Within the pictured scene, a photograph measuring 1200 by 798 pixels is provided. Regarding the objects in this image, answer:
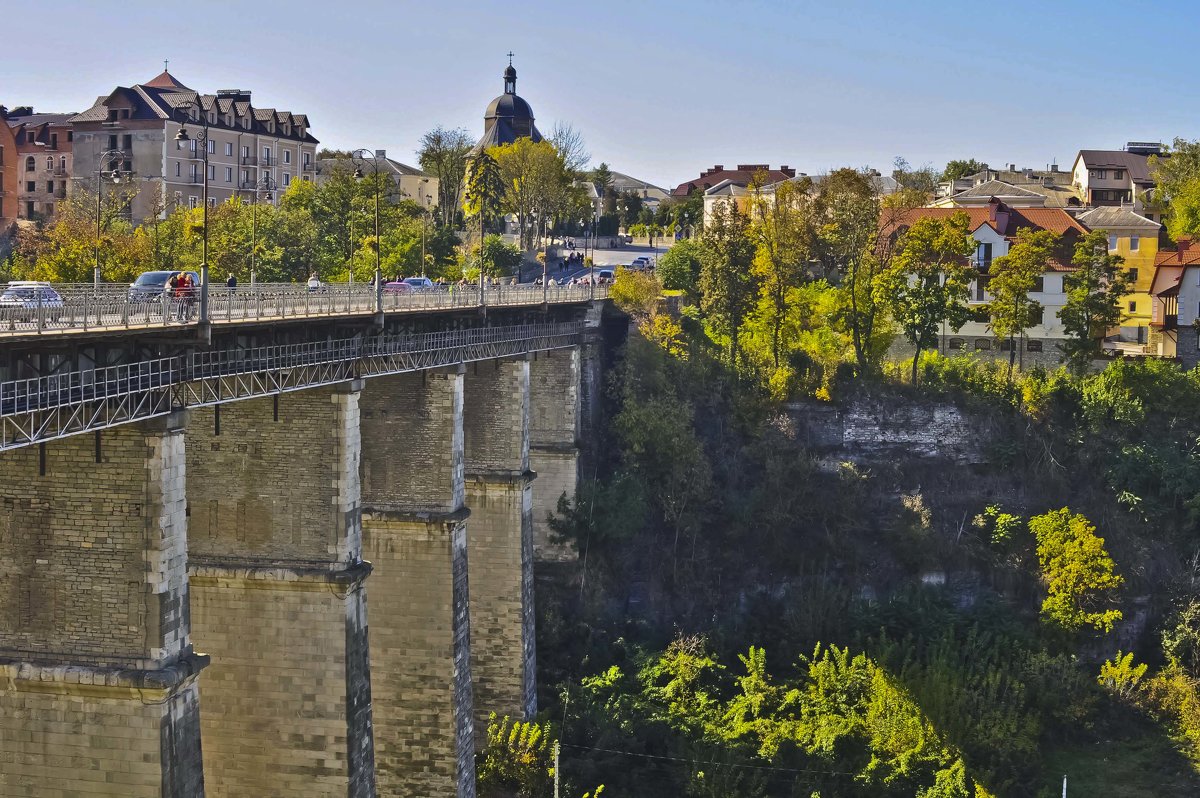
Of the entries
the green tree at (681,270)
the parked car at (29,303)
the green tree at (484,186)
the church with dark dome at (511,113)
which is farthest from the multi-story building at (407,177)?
the parked car at (29,303)

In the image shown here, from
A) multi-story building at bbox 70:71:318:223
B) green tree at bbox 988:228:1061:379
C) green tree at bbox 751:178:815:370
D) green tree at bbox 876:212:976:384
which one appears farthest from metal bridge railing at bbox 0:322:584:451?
multi-story building at bbox 70:71:318:223

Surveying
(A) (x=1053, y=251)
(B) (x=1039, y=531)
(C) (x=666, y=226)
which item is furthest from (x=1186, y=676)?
(C) (x=666, y=226)

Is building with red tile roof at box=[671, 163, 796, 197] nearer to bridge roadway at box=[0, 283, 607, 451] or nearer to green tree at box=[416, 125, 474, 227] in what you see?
green tree at box=[416, 125, 474, 227]

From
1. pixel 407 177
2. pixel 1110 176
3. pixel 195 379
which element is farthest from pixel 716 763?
pixel 407 177

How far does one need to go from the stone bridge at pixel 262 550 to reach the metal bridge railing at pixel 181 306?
0.59 feet

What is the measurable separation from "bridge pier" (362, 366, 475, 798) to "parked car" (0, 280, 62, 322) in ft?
36.9

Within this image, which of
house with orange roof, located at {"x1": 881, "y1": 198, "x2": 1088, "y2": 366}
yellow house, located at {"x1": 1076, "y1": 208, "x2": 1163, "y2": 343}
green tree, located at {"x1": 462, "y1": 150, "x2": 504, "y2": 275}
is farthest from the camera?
green tree, located at {"x1": 462, "y1": 150, "x2": 504, "y2": 275}

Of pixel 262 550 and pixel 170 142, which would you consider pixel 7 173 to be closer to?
pixel 170 142

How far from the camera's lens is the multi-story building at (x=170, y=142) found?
79.8 meters

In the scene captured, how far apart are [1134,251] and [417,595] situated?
151 ft

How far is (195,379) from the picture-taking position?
26047mm

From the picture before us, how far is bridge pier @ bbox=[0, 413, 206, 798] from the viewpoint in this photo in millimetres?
23781

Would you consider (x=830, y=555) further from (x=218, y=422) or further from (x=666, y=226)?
(x=666, y=226)

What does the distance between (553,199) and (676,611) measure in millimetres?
44009
